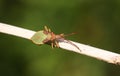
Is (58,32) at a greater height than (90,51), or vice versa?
(90,51)

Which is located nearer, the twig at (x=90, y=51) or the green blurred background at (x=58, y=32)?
the twig at (x=90, y=51)

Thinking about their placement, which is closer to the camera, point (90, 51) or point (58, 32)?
point (90, 51)

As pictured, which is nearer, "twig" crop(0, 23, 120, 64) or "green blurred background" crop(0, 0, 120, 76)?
"twig" crop(0, 23, 120, 64)

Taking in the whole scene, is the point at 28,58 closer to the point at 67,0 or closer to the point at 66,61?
the point at 66,61

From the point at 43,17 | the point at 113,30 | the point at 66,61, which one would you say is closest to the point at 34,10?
the point at 43,17

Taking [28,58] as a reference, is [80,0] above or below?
above

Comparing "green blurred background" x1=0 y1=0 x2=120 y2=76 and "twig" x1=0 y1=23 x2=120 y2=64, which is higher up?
"twig" x1=0 y1=23 x2=120 y2=64

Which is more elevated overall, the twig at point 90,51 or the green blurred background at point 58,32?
the twig at point 90,51

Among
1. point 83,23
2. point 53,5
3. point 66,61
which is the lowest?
point 66,61
